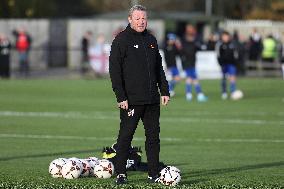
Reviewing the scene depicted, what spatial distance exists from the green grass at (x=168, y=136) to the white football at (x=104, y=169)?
0.73 feet

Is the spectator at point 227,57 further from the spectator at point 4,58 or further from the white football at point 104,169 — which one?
the white football at point 104,169

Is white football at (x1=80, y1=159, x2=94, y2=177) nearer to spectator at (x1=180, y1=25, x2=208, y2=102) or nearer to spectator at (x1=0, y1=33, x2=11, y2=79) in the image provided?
spectator at (x1=180, y1=25, x2=208, y2=102)

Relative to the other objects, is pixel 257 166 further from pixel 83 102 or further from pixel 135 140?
pixel 83 102

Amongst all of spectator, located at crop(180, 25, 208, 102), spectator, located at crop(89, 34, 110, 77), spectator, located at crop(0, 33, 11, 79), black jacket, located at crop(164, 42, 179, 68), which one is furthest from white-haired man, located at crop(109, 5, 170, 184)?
spectator, located at crop(89, 34, 110, 77)

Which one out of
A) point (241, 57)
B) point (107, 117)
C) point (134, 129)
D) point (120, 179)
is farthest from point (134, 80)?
point (241, 57)

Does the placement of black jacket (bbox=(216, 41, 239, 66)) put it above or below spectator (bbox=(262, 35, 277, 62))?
above

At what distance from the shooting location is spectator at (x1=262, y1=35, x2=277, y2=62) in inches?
1897

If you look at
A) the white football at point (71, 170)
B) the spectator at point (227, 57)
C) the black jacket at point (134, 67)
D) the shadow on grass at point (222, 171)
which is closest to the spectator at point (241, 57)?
the spectator at point (227, 57)

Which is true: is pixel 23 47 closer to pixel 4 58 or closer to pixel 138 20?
pixel 4 58

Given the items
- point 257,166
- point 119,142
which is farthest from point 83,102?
point 119,142

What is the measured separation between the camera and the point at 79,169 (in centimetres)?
1375

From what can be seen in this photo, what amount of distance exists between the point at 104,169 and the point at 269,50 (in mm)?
35159

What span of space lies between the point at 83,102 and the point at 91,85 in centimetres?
904

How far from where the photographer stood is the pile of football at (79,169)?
13711 millimetres
